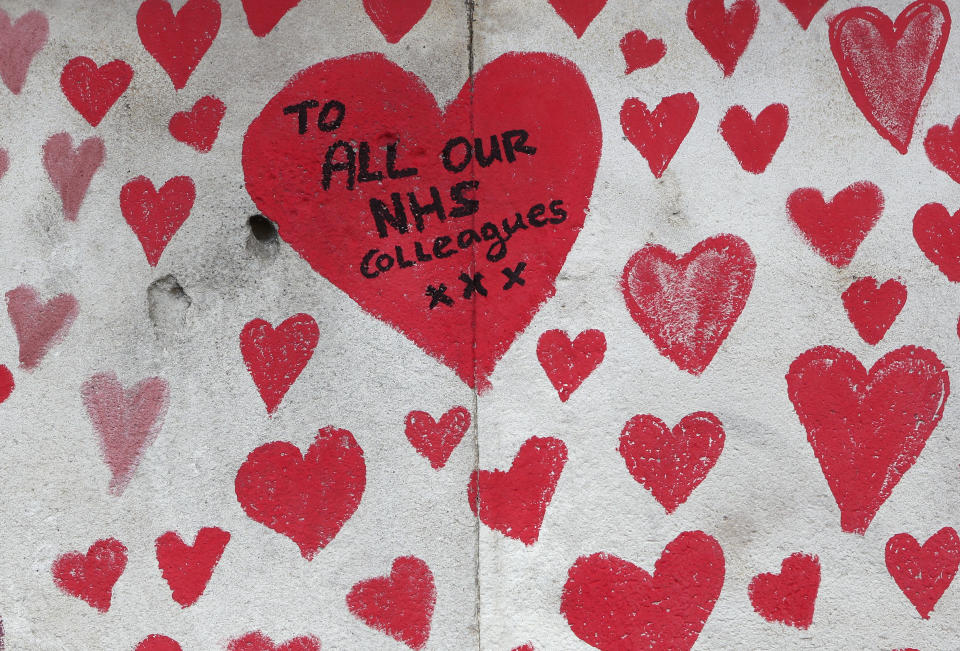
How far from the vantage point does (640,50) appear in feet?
6.98

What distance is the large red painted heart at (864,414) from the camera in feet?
6.69

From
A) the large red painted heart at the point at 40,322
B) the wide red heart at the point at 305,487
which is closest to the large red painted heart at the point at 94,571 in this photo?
the wide red heart at the point at 305,487

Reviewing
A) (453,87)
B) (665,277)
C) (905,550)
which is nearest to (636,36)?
(453,87)

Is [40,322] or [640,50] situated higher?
[640,50]

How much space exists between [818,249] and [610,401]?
0.79 meters

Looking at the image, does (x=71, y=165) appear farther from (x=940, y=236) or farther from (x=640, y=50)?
(x=940, y=236)

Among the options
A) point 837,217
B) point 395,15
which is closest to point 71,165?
point 395,15

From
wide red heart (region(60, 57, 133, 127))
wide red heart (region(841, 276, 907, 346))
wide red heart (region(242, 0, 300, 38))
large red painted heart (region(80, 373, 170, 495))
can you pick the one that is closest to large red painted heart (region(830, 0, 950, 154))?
wide red heart (region(841, 276, 907, 346))

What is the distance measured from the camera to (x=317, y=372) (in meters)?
2.06

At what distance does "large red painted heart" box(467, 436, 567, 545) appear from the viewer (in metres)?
2.04

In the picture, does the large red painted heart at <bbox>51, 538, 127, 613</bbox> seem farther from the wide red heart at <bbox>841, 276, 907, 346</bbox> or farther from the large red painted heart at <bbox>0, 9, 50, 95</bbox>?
the wide red heart at <bbox>841, 276, 907, 346</bbox>

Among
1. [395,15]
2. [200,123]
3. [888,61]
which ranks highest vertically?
[888,61]

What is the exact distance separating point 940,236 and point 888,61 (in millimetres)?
571

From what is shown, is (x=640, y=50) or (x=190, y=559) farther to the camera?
(x=640, y=50)
